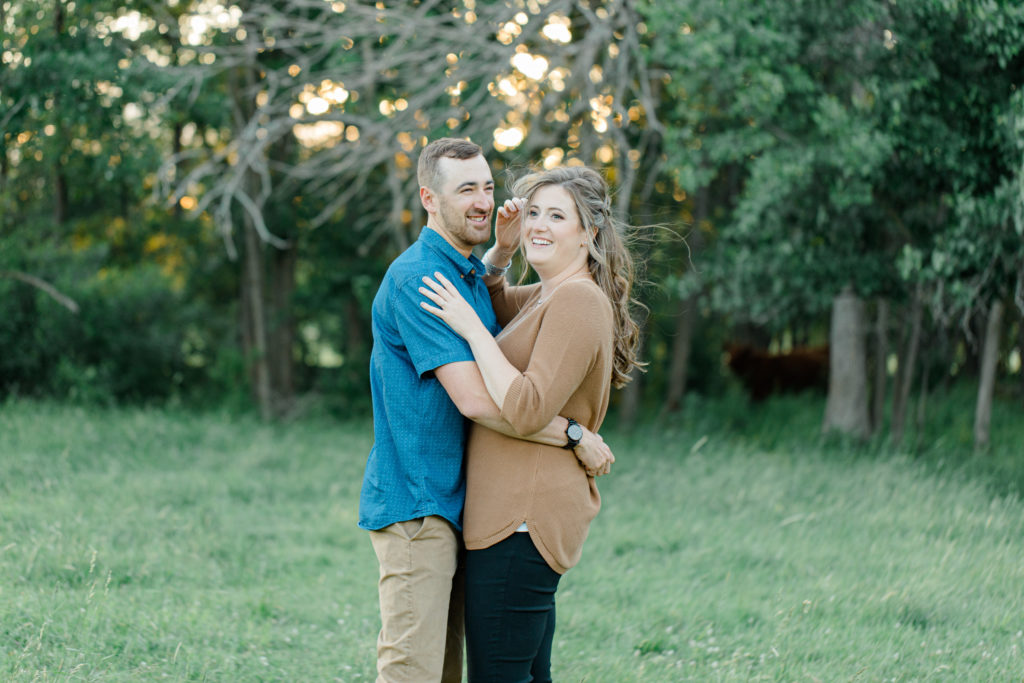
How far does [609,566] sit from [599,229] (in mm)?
3472

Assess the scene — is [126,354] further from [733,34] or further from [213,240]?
[733,34]

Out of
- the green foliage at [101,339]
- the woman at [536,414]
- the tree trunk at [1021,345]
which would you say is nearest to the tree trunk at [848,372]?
the tree trunk at [1021,345]

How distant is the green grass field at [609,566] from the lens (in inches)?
161

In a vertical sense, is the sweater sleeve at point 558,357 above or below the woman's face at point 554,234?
below

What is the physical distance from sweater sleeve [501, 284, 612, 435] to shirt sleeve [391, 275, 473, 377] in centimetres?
21

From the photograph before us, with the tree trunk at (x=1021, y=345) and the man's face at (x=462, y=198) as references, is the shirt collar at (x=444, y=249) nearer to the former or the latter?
the man's face at (x=462, y=198)

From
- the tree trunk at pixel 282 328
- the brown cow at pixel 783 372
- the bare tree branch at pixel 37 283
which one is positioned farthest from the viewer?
the brown cow at pixel 783 372

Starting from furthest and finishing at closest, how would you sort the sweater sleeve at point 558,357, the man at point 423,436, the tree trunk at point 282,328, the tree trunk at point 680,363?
the tree trunk at point 282,328 → the tree trunk at point 680,363 → the man at point 423,436 → the sweater sleeve at point 558,357

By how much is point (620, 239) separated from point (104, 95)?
906cm

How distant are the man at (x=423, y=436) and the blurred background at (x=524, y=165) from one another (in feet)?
8.82

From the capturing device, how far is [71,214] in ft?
43.6

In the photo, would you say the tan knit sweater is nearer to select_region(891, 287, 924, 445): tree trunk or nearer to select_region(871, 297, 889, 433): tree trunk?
select_region(891, 287, 924, 445): tree trunk

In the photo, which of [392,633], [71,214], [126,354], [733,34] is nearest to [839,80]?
[733,34]

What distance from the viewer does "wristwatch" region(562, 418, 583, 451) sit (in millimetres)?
2605
